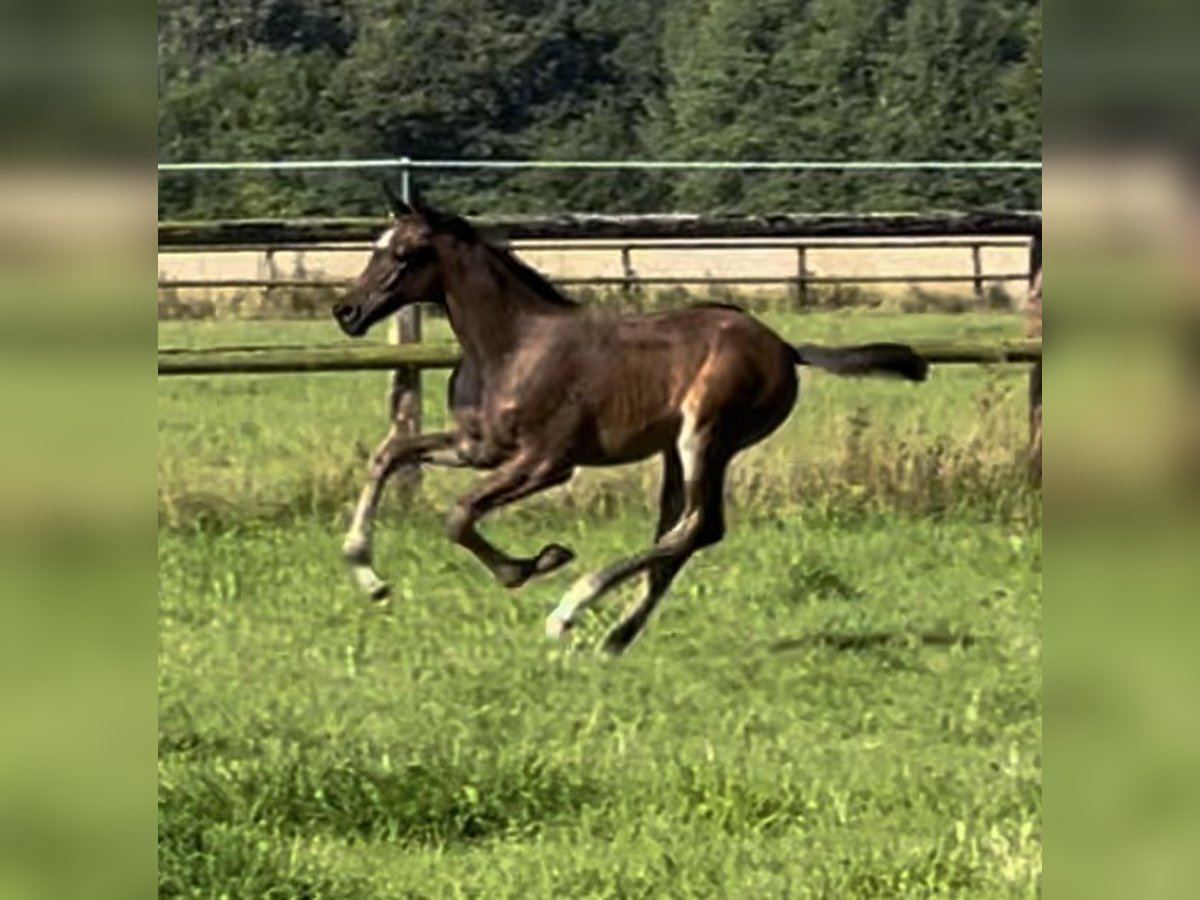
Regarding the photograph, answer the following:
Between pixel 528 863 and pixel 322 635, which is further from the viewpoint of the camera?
pixel 322 635

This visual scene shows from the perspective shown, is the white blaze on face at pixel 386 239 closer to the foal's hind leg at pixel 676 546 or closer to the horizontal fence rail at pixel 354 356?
the horizontal fence rail at pixel 354 356

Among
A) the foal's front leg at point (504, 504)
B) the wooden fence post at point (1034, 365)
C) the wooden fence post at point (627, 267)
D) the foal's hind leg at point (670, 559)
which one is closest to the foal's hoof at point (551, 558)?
the foal's front leg at point (504, 504)

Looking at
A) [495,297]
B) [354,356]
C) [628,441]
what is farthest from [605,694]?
[354,356]

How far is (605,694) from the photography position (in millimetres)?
2234

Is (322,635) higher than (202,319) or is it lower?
lower

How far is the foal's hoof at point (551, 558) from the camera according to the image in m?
2.26

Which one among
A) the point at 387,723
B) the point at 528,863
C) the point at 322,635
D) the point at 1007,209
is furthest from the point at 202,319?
the point at 1007,209

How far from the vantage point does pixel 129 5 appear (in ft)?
2.83

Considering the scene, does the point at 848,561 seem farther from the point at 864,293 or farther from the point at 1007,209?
the point at 1007,209

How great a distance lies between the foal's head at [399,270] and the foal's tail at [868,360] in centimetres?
47

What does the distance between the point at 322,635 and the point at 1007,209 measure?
105 centimetres

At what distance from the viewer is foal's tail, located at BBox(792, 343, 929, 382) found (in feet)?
7.30

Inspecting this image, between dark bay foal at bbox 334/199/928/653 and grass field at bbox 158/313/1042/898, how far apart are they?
45 millimetres

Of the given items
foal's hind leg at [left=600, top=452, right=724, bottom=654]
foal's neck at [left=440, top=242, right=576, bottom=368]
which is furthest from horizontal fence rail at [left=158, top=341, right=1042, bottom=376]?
foal's hind leg at [left=600, top=452, right=724, bottom=654]
